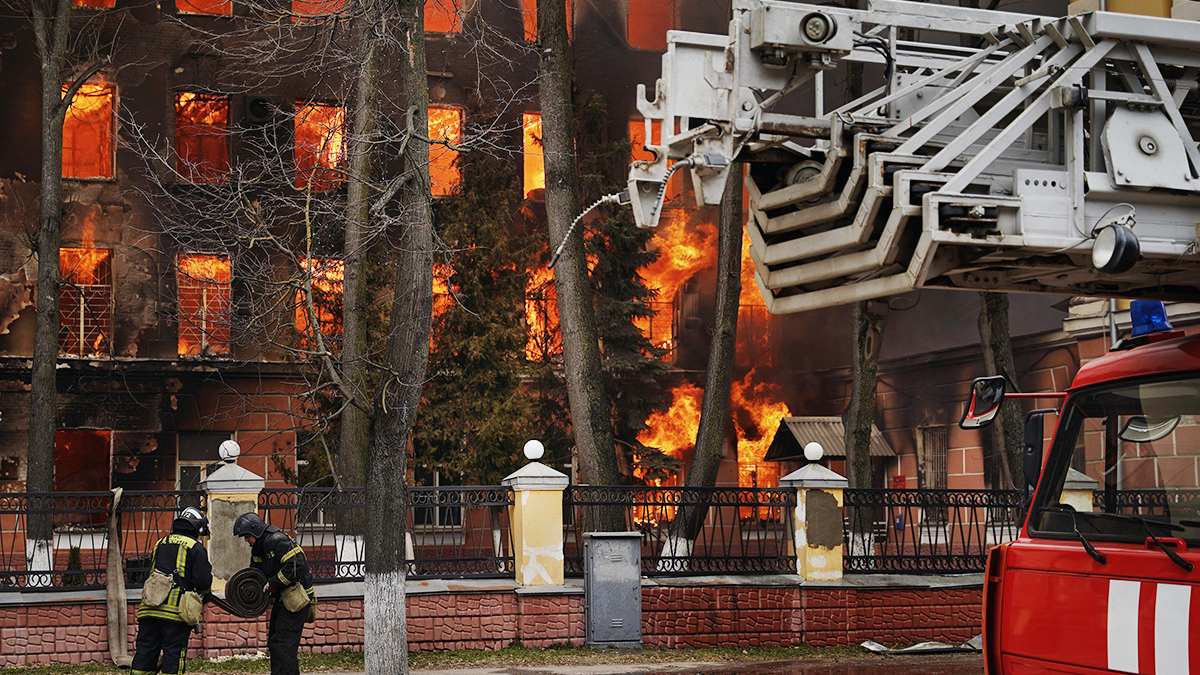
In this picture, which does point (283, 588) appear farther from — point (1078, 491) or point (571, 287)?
point (571, 287)


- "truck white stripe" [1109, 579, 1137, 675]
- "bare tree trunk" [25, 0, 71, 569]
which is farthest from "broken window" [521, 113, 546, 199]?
"truck white stripe" [1109, 579, 1137, 675]

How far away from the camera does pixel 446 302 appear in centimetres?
2500

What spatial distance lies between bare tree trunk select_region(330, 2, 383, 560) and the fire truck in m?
5.94

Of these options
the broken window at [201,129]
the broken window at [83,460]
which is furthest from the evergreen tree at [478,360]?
the broken window at [83,460]

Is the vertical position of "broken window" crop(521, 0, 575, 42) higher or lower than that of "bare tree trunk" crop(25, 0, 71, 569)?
higher

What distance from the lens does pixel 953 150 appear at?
604cm

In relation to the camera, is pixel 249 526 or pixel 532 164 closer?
pixel 249 526

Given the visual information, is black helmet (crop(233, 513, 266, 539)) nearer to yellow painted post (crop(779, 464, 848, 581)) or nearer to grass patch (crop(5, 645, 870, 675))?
grass patch (crop(5, 645, 870, 675))

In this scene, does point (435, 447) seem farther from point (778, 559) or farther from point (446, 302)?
point (778, 559)

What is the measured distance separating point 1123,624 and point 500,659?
9.35m

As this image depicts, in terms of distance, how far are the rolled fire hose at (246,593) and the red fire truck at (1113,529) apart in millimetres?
6346

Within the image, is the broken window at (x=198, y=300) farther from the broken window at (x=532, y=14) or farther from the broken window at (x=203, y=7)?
the broken window at (x=532, y=14)

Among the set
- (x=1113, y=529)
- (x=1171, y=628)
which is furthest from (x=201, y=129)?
(x=1171, y=628)

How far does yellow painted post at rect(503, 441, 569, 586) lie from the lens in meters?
14.5
